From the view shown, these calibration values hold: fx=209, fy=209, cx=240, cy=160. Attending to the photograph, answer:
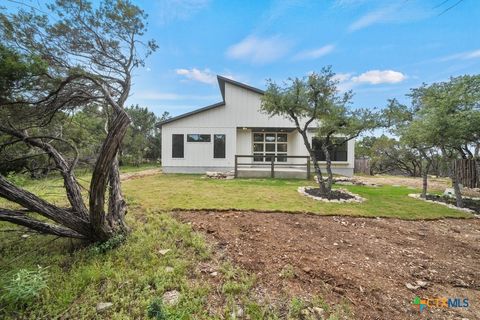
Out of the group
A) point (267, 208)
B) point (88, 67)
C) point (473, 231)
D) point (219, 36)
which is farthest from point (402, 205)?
point (219, 36)

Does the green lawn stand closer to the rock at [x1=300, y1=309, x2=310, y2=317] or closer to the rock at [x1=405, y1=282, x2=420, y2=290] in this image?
the rock at [x1=405, y1=282, x2=420, y2=290]

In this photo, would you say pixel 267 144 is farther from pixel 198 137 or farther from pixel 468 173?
pixel 468 173

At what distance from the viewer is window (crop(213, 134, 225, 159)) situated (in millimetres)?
12930

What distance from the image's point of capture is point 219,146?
12961 mm

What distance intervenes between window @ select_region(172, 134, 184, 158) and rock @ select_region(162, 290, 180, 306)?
11325 millimetres

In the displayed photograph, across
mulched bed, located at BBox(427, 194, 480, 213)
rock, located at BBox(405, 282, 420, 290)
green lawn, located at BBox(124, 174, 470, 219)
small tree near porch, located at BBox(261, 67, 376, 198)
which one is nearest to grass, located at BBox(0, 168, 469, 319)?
rock, located at BBox(405, 282, 420, 290)

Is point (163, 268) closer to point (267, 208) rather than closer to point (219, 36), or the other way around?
point (267, 208)

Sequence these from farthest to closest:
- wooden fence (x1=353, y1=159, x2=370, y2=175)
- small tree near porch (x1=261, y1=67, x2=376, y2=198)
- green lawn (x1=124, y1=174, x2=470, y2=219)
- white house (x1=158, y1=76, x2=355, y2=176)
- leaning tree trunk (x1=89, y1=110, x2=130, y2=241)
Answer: wooden fence (x1=353, y1=159, x2=370, y2=175), white house (x1=158, y1=76, x2=355, y2=176), small tree near porch (x1=261, y1=67, x2=376, y2=198), green lawn (x1=124, y1=174, x2=470, y2=219), leaning tree trunk (x1=89, y1=110, x2=130, y2=241)

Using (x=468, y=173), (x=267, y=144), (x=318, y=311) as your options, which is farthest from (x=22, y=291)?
(x=468, y=173)

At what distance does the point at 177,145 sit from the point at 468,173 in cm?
1402

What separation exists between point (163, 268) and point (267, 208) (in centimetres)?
309

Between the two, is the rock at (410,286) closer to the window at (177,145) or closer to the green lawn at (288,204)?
the green lawn at (288,204)

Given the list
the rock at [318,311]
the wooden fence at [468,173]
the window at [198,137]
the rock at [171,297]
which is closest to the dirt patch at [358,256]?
the rock at [318,311]

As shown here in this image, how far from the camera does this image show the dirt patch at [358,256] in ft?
6.90
